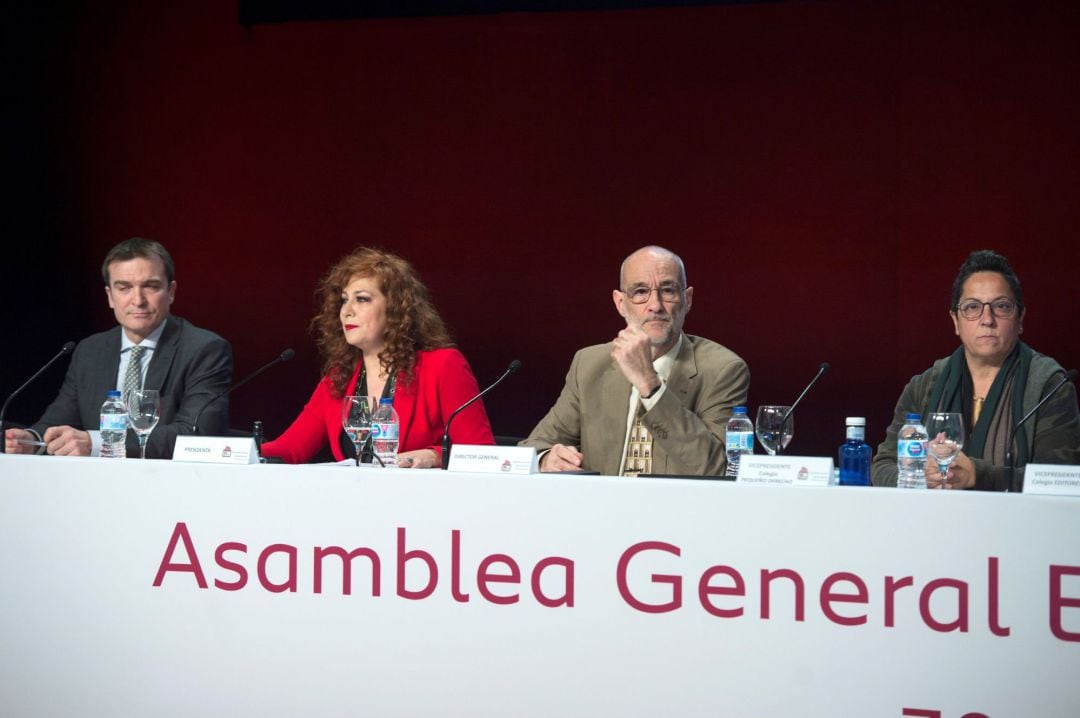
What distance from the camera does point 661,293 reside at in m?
2.97

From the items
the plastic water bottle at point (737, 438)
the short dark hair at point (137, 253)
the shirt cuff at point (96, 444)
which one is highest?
the short dark hair at point (137, 253)

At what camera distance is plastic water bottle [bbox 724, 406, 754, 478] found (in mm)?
2539

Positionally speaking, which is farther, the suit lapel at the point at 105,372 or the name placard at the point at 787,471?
the suit lapel at the point at 105,372

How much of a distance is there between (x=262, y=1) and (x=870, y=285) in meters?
2.84

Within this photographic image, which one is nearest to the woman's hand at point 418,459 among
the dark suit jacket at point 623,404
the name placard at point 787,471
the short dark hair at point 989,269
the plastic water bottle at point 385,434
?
the plastic water bottle at point 385,434

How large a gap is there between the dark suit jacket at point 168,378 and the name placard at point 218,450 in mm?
883

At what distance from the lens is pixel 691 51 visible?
439 cm

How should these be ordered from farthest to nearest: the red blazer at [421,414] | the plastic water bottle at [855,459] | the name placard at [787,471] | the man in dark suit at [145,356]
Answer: the man in dark suit at [145,356] → the red blazer at [421,414] → the plastic water bottle at [855,459] → the name placard at [787,471]

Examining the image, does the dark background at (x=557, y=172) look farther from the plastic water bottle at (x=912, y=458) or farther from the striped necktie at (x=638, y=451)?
the plastic water bottle at (x=912, y=458)

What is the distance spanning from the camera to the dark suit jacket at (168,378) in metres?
3.16

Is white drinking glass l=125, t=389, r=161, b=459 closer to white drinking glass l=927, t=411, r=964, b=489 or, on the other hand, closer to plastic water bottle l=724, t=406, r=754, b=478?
plastic water bottle l=724, t=406, r=754, b=478

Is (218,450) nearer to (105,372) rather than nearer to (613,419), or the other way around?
(613,419)

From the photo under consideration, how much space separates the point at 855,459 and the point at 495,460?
2.40 ft

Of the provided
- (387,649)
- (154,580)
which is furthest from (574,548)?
(154,580)
